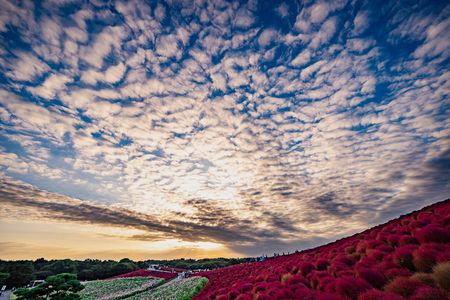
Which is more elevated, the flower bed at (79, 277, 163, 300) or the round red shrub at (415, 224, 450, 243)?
the round red shrub at (415, 224, 450, 243)

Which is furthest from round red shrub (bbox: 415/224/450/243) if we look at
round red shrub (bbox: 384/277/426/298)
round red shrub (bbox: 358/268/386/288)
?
round red shrub (bbox: 384/277/426/298)

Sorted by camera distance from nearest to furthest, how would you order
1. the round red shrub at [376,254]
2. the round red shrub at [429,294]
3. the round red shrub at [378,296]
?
the round red shrub at [429,294] → the round red shrub at [378,296] → the round red shrub at [376,254]

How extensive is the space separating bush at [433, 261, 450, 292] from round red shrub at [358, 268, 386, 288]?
42.4 inches

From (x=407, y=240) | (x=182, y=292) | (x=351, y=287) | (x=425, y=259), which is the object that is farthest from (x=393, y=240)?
(x=182, y=292)

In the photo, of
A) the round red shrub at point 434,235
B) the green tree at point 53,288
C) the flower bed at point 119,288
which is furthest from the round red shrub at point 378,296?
the flower bed at point 119,288

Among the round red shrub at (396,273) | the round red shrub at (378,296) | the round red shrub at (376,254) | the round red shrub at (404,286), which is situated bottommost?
the round red shrub at (378,296)

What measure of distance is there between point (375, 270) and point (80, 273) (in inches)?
3198

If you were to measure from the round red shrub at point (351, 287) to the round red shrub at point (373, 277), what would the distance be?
10.8 inches

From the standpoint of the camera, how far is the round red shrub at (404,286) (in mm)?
3818

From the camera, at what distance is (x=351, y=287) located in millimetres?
4613

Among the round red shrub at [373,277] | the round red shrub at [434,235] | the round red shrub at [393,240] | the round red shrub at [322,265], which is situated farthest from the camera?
the round red shrub at [322,265]

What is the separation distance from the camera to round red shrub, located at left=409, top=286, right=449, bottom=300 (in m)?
3.36

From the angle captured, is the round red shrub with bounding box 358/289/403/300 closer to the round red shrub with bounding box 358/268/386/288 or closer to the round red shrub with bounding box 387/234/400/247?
the round red shrub with bounding box 358/268/386/288

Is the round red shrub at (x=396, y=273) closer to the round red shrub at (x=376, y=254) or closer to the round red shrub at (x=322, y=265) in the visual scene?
the round red shrub at (x=376, y=254)
